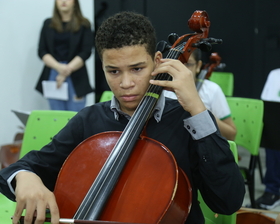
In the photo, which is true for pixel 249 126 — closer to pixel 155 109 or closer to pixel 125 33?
pixel 155 109

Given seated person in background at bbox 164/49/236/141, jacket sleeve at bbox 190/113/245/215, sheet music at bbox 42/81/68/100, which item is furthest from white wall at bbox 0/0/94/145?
jacket sleeve at bbox 190/113/245/215

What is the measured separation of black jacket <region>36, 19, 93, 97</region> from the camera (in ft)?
10.3

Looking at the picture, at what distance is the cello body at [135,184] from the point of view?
36.0 inches

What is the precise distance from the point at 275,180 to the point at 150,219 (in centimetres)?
206

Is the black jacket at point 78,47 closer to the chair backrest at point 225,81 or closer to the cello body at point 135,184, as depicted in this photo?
the chair backrest at point 225,81

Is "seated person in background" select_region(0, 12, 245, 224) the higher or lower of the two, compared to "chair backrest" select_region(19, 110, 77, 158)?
higher

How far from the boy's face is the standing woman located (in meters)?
2.10

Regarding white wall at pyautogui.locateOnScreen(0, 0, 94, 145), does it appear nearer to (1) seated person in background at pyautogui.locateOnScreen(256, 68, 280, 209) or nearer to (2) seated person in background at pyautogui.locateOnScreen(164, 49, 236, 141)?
(2) seated person in background at pyautogui.locateOnScreen(164, 49, 236, 141)

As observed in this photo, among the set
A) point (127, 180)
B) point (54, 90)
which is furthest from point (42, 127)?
point (54, 90)

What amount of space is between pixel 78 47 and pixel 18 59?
740 mm

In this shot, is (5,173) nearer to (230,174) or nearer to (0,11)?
(230,174)

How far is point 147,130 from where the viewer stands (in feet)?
3.68

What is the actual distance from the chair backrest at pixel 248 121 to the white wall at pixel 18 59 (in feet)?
6.57

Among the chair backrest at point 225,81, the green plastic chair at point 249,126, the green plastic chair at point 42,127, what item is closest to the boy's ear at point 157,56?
the green plastic chair at point 42,127
